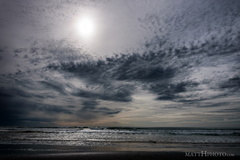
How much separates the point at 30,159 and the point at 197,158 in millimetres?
13729

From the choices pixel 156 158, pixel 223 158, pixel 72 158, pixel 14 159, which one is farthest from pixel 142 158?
pixel 14 159

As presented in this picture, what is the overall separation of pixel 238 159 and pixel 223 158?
3.56 ft

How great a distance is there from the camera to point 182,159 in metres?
11.3

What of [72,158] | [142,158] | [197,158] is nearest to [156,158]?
[142,158]

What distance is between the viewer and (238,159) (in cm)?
1139

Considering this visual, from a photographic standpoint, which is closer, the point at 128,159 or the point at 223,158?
the point at 128,159

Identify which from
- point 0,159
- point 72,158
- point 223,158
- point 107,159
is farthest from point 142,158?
point 0,159

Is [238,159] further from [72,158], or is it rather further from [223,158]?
[72,158]

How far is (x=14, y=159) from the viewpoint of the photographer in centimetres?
1046

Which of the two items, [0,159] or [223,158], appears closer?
[0,159]

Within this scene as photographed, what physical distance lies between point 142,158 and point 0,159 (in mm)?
11024

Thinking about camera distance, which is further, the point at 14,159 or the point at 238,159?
the point at 238,159

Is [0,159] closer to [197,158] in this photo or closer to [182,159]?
[182,159]

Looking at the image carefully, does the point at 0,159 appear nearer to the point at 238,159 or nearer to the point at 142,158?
the point at 142,158
